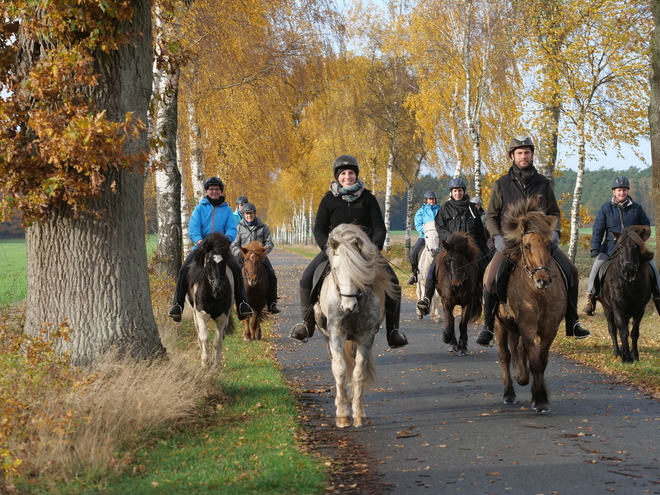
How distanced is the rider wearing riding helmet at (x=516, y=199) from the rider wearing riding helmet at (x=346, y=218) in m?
1.12

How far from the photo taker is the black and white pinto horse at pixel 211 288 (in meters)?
→ 10.2

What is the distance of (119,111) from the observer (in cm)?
834

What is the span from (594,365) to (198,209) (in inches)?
249

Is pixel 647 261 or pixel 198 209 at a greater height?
pixel 198 209

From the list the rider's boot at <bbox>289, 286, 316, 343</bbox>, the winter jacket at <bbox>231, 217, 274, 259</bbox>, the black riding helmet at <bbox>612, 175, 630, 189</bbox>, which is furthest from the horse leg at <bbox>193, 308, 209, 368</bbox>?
the black riding helmet at <bbox>612, 175, 630, 189</bbox>

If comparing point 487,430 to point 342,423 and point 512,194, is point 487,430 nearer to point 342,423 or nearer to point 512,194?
point 342,423

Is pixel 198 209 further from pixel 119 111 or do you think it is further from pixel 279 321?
pixel 279 321

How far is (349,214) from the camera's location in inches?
336

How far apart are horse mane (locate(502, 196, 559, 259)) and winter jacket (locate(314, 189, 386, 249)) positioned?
1384 millimetres

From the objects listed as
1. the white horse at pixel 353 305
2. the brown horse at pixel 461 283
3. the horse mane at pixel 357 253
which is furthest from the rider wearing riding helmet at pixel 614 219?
the horse mane at pixel 357 253

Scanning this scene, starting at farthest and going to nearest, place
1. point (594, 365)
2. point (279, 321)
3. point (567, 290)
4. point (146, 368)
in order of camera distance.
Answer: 1. point (279, 321)
2. point (594, 365)
3. point (567, 290)
4. point (146, 368)

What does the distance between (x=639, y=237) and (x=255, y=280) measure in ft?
21.4

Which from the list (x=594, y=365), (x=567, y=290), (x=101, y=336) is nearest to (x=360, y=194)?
(x=567, y=290)

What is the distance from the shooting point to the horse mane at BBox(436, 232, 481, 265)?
1268 cm
